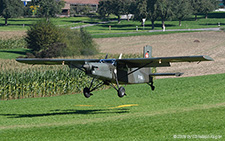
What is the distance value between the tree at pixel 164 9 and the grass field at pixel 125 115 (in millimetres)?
85403

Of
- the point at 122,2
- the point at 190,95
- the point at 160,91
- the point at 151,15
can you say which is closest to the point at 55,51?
the point at 160,91

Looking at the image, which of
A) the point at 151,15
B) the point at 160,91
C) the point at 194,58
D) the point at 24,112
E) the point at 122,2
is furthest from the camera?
the point at 122,2

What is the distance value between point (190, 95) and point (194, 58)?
15.1 metres

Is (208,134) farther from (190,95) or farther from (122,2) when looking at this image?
(122,2)

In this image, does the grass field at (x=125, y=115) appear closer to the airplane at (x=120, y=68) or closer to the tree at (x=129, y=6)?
the airplane at (x=120, y=68)

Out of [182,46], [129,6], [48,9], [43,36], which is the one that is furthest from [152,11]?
[43,36]

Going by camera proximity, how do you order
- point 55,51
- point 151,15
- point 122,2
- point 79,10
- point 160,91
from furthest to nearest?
point 79,10 < point 122,2 < point 151,15 < point 55,51 < point 160,91

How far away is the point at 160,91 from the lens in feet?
127

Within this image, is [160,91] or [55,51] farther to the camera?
[55,51]

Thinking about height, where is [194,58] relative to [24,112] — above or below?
above

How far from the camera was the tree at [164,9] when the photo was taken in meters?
124

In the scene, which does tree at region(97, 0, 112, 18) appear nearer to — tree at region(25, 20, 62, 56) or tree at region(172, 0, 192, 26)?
tree at region(172, 0, 192, 26)

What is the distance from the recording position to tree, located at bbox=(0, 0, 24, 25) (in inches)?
5497

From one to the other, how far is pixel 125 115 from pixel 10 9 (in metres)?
124
